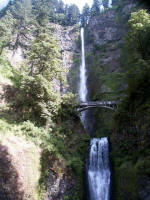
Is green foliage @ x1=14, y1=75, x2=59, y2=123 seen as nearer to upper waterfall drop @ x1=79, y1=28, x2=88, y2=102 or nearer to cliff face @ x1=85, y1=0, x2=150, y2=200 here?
cliff face @ x1=85, y1=0, x2=150, y2=200

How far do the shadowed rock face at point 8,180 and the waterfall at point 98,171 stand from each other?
778 cm

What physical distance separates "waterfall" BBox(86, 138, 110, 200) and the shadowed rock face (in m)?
7.78

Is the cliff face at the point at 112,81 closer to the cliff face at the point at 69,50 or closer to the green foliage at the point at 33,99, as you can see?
the cliff face at the point at 69,50

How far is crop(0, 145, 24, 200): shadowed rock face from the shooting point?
11.8 m

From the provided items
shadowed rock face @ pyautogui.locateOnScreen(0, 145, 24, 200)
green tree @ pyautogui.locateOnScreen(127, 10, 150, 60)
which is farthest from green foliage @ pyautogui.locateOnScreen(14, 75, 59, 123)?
green tree @ pyautogui.locateOnScreen(127, 10, 150, 60)

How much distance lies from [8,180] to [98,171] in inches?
382

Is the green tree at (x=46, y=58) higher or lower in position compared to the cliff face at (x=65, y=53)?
lower

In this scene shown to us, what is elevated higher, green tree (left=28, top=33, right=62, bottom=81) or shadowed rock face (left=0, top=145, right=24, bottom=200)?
green tree (left=28, top=33, right=62, bottom=81)

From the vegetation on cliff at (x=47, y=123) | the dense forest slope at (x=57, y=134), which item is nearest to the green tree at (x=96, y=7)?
the dense forest slope at (x=57, y=134)

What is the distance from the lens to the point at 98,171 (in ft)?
61.2

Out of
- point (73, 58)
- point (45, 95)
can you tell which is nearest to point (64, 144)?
point (45, 95)

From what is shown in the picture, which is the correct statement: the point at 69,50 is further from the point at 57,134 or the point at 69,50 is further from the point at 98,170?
the point at 98,170

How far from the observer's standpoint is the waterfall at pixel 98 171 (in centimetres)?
1717

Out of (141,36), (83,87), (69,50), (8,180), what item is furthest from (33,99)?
(69,50)
